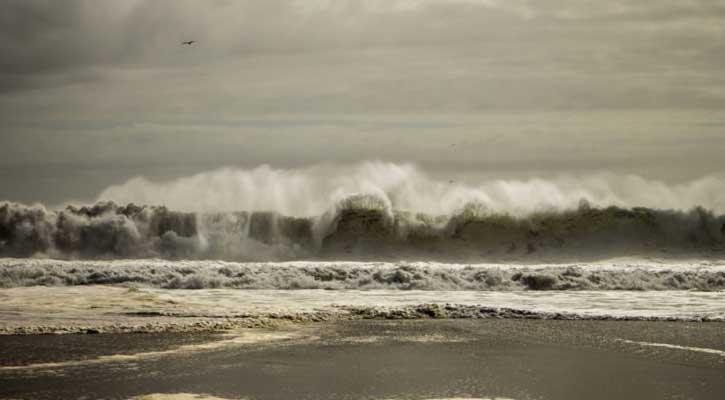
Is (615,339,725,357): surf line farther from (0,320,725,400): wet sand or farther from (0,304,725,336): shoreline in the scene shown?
(0,304,725,336): shoreline

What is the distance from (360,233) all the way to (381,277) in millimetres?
7405

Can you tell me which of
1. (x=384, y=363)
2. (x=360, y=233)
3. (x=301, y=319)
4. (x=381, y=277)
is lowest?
(x=384, y=363)

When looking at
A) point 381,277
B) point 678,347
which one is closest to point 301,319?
point 678,347

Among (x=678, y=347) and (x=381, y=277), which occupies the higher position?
(x=381, y=277)

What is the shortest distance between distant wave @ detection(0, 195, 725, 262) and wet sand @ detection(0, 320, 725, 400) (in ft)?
41.9

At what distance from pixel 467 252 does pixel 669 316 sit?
39.0 ft

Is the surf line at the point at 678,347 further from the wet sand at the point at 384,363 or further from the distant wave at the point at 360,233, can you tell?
the distant wave at the point at 360,233

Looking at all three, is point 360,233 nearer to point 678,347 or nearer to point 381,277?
point 381,277

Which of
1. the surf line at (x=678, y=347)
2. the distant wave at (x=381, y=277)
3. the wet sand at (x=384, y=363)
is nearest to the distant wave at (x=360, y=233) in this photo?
the distant wave at (x=381, y=277)

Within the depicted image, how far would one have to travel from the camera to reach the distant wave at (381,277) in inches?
683

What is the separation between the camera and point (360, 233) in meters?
25.2

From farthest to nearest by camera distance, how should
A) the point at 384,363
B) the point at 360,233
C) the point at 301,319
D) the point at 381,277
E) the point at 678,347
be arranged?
the point at 360,233 → the point at 381,277 → the point at 301,319 → the point at 678,347 → the point at 384,363

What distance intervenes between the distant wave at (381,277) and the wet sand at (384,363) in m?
5.77

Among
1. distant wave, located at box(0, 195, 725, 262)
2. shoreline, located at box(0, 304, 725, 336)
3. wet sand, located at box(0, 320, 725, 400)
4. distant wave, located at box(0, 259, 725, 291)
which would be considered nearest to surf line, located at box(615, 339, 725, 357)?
wet sand, located at box(0, 320, 725, 400)
